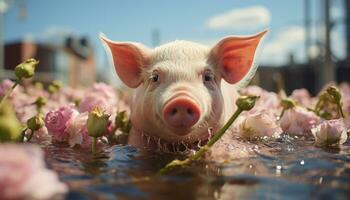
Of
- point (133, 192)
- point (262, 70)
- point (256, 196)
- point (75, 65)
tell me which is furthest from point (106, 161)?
point (75, 65)

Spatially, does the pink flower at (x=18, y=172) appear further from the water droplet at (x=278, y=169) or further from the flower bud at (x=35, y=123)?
the flower bud at (x=35, y=123)

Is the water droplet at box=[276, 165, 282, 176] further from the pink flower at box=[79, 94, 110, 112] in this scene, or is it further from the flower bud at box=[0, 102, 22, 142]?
the pink flower at box=[79, 94, 110, 112]

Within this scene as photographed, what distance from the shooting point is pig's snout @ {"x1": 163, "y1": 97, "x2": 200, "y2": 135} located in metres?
2.24

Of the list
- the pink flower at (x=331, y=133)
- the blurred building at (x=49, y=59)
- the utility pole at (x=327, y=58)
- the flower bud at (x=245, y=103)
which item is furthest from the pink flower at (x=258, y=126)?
the blurred building at (x=49, y=59)

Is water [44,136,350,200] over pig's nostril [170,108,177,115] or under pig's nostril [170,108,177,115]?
under

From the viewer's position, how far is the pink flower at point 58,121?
2551 millimetres

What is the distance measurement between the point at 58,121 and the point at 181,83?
0.73m

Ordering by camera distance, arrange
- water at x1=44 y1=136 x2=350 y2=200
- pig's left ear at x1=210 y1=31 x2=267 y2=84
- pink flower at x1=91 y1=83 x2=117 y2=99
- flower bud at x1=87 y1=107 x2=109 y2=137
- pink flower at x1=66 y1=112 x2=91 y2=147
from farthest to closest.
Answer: pink flower at x1=91 y1=83 x2=117 y2=99 → pig's left ear at x1=210 y1=31 x2=267 y2=84 → pink flower at x1=66 y1=112 x2=91 y2=147 → flower bud at x1=87 y1=107 x2=109 y2=137 → water at x1=44 y1=136 x2=350 y2=200

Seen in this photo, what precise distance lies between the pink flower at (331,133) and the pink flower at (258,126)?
0.92ft

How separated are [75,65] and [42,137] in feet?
125

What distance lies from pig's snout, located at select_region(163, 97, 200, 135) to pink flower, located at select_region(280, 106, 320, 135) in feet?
3.49

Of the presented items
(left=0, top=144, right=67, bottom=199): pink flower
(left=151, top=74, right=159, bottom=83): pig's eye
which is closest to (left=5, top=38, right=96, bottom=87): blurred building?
(left=151, top=74, right=159, bottom=83): pig's eye

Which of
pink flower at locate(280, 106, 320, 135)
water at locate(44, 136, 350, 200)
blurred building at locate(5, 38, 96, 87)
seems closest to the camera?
water at locate(44, 136, 350, 200)

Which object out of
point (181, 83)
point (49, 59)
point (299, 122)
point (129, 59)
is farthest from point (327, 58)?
point (49, 59)
